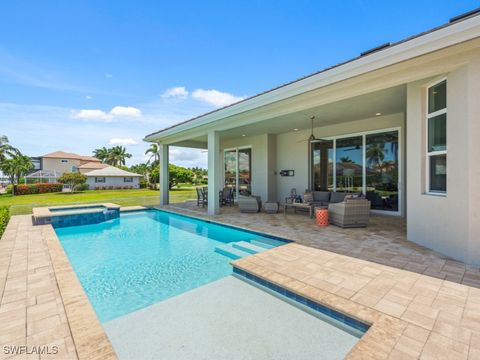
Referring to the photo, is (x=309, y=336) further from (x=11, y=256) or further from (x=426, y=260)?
(x=11, y=256)

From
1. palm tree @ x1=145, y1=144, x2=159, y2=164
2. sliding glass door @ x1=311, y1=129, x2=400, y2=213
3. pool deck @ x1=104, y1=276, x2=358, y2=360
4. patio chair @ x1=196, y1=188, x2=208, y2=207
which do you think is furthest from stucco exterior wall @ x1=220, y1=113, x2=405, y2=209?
palm tree @ x1=145, y1=144, x2=159, y2=164

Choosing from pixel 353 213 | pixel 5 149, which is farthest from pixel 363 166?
pixel 5 149

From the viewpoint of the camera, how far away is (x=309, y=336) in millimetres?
2488

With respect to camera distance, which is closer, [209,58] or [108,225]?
[108,225]

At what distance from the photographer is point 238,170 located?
13.6m

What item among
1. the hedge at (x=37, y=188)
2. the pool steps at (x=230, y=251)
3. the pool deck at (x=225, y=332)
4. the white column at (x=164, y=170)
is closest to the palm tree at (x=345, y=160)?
the pool steps at (x=230, y=251)

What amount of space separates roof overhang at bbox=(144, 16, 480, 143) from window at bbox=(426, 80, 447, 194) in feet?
4.09

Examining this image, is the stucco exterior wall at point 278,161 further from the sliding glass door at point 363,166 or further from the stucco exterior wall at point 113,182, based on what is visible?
the stucco exterior wall at point 113,182

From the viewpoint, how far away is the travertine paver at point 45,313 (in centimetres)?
206

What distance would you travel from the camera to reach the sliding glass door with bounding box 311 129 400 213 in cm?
852

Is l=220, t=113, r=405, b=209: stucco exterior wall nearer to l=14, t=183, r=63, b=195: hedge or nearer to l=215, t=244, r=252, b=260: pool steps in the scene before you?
l=215, t=244, r=252, b=260: pool steps

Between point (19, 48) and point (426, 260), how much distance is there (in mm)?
12590

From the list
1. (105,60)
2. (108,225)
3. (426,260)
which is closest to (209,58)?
(105,60)

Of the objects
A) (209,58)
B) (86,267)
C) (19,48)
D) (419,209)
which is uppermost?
(209,58)
